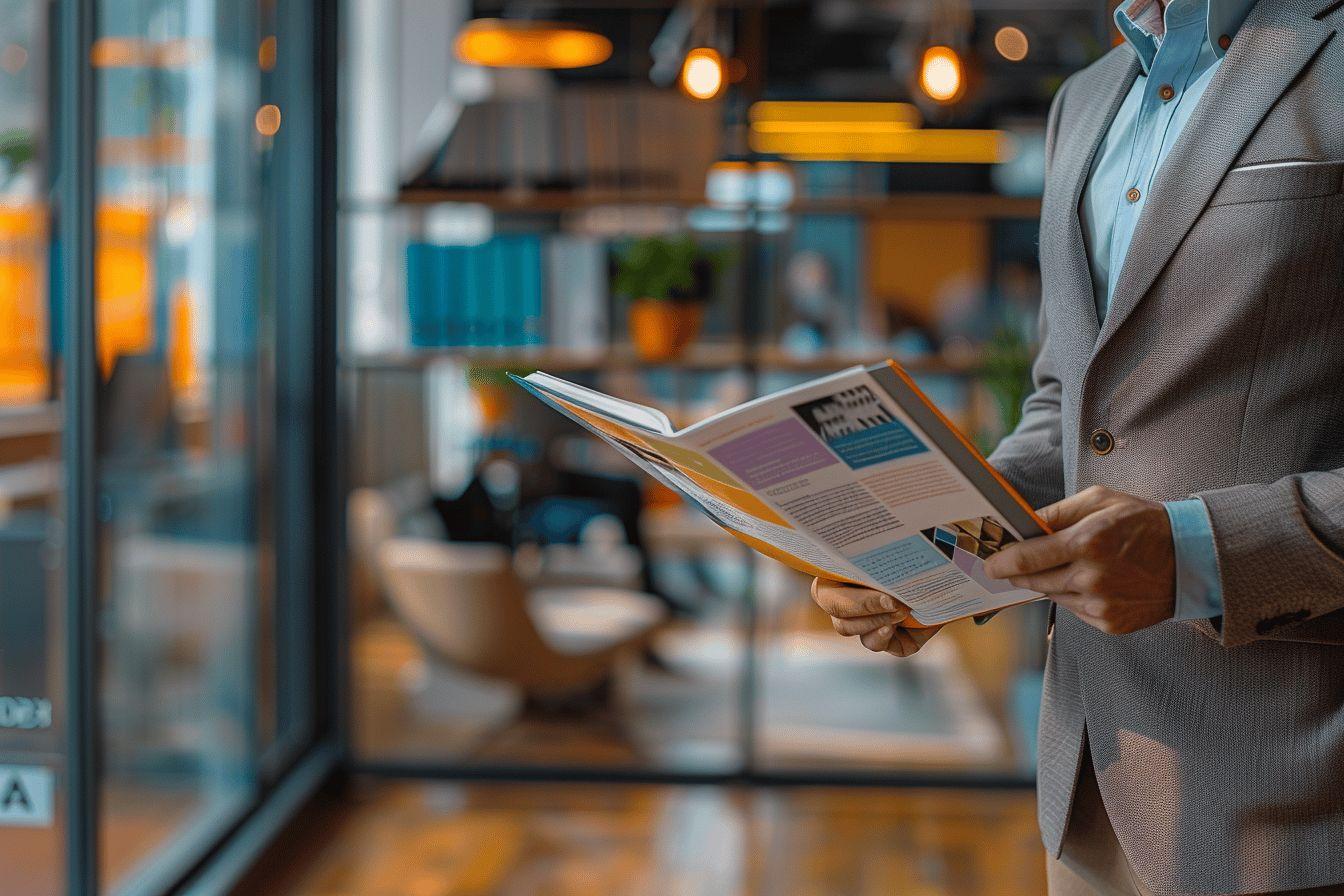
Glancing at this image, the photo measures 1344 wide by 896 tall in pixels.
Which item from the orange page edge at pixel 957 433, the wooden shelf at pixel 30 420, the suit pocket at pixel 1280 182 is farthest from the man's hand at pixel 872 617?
the wooden shelf at pixel 30 420

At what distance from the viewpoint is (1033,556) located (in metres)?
0.88

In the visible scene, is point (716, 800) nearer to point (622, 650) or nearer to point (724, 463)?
point (622, 650)

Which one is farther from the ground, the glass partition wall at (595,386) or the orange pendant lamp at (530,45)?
the orange pendant lamp at (530,45)

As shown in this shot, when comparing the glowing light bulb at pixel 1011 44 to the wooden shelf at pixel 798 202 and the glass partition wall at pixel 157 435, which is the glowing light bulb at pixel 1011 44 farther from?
the glass partition wall at pixel 157 435

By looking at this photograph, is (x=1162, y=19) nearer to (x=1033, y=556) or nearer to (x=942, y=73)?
(x=1033, y=556)

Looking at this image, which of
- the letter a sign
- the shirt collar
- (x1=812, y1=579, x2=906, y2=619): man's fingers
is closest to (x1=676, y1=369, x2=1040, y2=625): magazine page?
(x1=812, y1=579, x2=906, y2=619): man's fingers

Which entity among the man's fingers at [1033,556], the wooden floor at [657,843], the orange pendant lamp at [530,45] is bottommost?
the wooden floor at [657,843]

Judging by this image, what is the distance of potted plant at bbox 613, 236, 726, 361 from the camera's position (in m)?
3.59

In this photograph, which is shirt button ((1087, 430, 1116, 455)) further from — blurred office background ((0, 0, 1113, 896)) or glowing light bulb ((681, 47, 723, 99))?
glowing light bulb ((681, 47, 723, 99))

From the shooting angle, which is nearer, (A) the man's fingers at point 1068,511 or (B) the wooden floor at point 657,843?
(A) the man's fingers at point 1068,511

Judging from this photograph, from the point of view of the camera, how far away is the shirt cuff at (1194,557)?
91 cm

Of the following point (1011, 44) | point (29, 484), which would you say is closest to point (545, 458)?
point (29, 484)

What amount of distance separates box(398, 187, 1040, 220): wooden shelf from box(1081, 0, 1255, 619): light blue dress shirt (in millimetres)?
2391

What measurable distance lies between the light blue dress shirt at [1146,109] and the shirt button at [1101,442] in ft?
0.35
